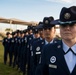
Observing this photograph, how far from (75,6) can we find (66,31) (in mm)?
336

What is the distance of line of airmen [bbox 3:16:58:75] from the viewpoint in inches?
211

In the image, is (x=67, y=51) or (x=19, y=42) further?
(x=19, y=42)

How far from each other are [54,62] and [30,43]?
587cm

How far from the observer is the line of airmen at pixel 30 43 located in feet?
17.6

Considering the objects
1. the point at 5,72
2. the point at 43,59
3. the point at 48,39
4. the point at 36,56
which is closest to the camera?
the point at 43,59

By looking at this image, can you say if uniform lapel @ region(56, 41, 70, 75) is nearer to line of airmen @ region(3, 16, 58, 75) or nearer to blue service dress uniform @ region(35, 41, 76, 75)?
blue service dress uniform @ region(35, 41, 76, 75)

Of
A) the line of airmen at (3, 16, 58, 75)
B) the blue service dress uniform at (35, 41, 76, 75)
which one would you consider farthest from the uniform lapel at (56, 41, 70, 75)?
the line of airmen at (3, 16, 58, 75)

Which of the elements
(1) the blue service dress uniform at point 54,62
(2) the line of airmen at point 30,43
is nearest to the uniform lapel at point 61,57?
(1) the blue service dress uniform at point 54,62

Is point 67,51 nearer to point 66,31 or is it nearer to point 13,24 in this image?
point 66,31

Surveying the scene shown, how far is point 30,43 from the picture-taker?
8930 millimetres

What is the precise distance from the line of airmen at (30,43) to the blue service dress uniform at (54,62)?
2030 mm

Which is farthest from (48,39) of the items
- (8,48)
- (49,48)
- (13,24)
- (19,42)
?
(13,24)

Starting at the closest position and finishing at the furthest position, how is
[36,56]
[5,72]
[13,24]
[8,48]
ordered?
[36,56], [5,72], [8,48], [13,24]

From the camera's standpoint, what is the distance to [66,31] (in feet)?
9.89
